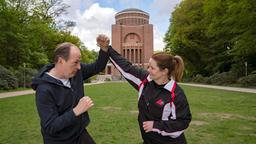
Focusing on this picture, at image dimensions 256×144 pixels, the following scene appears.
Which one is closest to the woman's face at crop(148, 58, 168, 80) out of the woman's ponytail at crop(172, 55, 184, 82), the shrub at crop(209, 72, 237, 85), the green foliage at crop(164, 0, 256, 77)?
the woman's ponytail at crop(172, 55, 184, 82)

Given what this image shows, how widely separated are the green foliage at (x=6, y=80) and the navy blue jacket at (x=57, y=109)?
25287 mm

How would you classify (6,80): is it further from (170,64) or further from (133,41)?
(133,41)

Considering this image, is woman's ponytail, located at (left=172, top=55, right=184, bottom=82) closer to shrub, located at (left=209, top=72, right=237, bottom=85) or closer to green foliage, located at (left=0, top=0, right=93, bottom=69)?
green foliage, located at (left=0, top=0, right=93, bottom=69)

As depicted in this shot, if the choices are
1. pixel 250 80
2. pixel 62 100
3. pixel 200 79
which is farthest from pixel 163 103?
pixel 200 79

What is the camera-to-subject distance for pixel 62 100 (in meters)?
2.69

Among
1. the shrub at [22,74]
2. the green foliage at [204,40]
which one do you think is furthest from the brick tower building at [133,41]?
the shrub at [22,74]

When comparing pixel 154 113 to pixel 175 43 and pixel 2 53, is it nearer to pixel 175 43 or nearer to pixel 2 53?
pixel 2 53

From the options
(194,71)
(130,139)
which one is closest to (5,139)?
(130,139)

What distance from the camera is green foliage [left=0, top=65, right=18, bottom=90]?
87.1 feet

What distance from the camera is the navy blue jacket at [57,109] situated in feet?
8.22

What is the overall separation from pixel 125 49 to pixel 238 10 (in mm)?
74670

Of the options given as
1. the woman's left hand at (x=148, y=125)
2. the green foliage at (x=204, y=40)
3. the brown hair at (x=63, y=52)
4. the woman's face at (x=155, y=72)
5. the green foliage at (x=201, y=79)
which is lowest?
the green foliage at (x=201, y=79)

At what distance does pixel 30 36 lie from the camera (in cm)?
3350

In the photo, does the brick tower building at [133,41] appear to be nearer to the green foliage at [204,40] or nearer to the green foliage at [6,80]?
the green foliage at [204,40]
